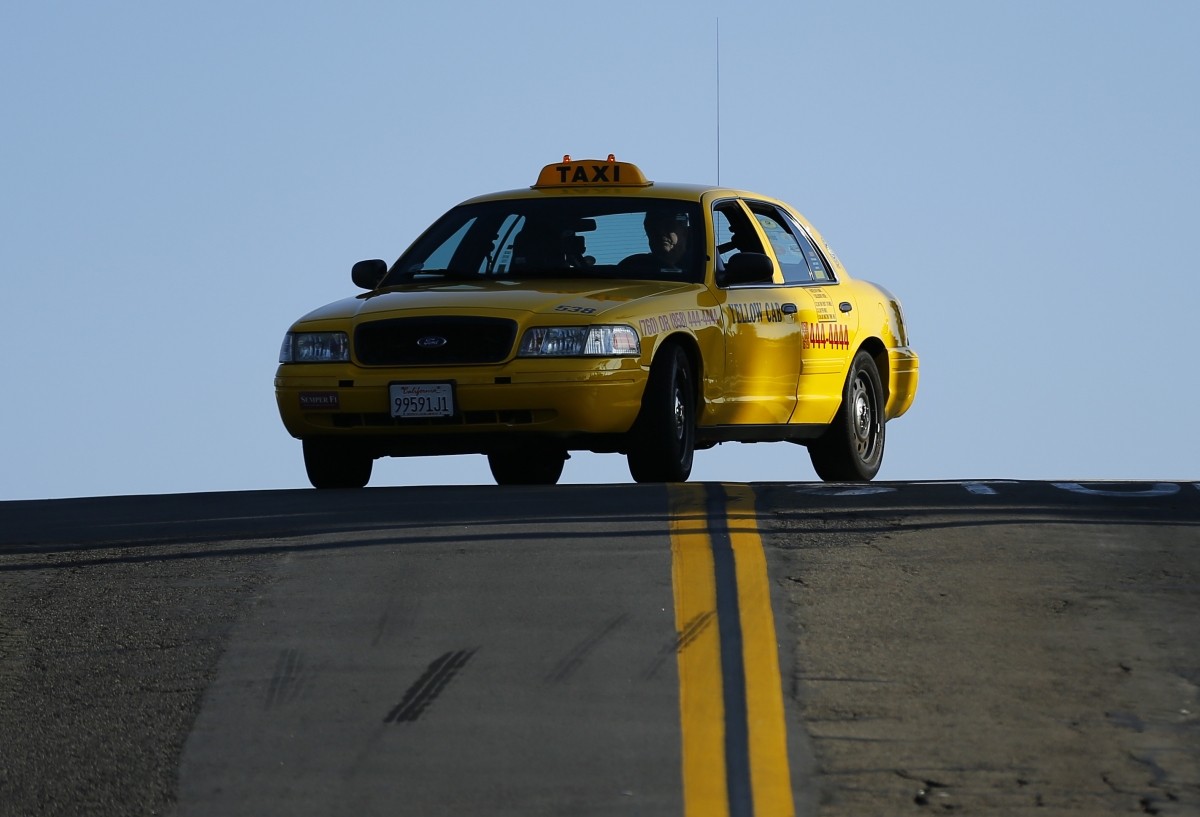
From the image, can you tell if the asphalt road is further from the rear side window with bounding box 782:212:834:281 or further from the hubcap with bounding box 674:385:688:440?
the rear side window with bounding box 782:212:834:281

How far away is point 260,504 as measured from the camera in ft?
30.9

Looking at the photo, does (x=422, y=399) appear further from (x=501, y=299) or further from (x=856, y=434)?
(x=856, y=434)

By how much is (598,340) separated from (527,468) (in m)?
3.65

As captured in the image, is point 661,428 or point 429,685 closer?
point 429,685

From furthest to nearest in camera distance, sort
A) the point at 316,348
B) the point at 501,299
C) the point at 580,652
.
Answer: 1. the point at 316,348
2. the point at 501,299
3. the point at 580,652

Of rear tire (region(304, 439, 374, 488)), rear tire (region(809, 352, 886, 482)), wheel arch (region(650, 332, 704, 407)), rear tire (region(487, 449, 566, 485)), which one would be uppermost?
wheel arch (region(650, 332, 704, 407))

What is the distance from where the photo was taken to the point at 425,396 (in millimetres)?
9898

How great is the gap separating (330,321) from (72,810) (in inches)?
216

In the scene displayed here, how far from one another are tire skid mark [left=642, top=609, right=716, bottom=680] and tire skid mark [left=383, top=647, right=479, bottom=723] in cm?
58

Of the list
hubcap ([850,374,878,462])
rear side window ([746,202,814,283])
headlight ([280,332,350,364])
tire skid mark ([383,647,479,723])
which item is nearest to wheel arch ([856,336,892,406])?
hubcap ([850,374,878,462])

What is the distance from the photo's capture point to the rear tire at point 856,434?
12.4m

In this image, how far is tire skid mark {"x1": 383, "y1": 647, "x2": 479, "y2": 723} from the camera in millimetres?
5605

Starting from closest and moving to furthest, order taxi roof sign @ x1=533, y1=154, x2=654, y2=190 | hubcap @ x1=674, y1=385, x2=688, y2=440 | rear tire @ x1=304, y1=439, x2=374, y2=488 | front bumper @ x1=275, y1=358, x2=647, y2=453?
front bumper @ x1=275, y1=358, x2=647, y2=453 < hubcap @ x1=674, y1=385, x2=688, y2=440 < rear tire @ x1=304, y1=439, x2=374, y2=488 < taxi roof sign @ x1=533, y1=154, x2=654, y2=190

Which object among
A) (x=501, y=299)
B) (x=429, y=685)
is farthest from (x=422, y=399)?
(x=429, y=685)
